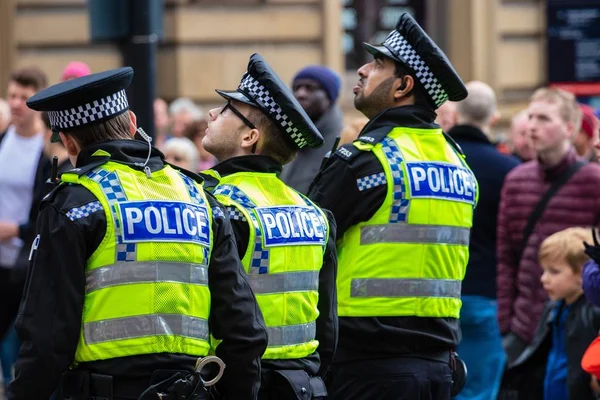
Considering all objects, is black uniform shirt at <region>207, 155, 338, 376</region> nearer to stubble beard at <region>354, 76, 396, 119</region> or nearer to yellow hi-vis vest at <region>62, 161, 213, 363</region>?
yellow hi-vis vest at <region>62, 161, 213, 363</region>

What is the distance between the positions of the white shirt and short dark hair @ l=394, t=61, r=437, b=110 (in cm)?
347

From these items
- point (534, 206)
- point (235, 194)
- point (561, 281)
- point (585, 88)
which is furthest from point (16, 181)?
point (585, 88)

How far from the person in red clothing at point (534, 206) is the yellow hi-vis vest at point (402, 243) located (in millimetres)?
2190

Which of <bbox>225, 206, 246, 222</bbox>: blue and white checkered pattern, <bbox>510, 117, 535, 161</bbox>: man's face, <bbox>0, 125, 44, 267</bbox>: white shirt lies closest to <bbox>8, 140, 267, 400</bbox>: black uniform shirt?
<bbox>225, 206, 246, 222</bbox>: blue and white checkered pattern

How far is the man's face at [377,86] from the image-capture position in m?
5.91

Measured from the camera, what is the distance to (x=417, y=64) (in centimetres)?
588

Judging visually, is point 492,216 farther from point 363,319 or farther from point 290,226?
point 290,226

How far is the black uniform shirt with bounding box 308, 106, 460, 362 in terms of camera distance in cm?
562

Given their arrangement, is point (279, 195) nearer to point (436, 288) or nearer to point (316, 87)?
point (436, 288)

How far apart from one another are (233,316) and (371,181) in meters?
1.28

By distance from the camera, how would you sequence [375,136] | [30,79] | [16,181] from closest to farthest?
[375,136] → [16,181] → [30,79]

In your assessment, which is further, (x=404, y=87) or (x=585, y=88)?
(x=585, y=88)

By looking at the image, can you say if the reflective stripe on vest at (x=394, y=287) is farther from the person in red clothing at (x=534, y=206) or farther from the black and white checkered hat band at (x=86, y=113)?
the person in red clothing at (x=534, y=206)

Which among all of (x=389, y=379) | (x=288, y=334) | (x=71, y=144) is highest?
(x=71, y=144)
